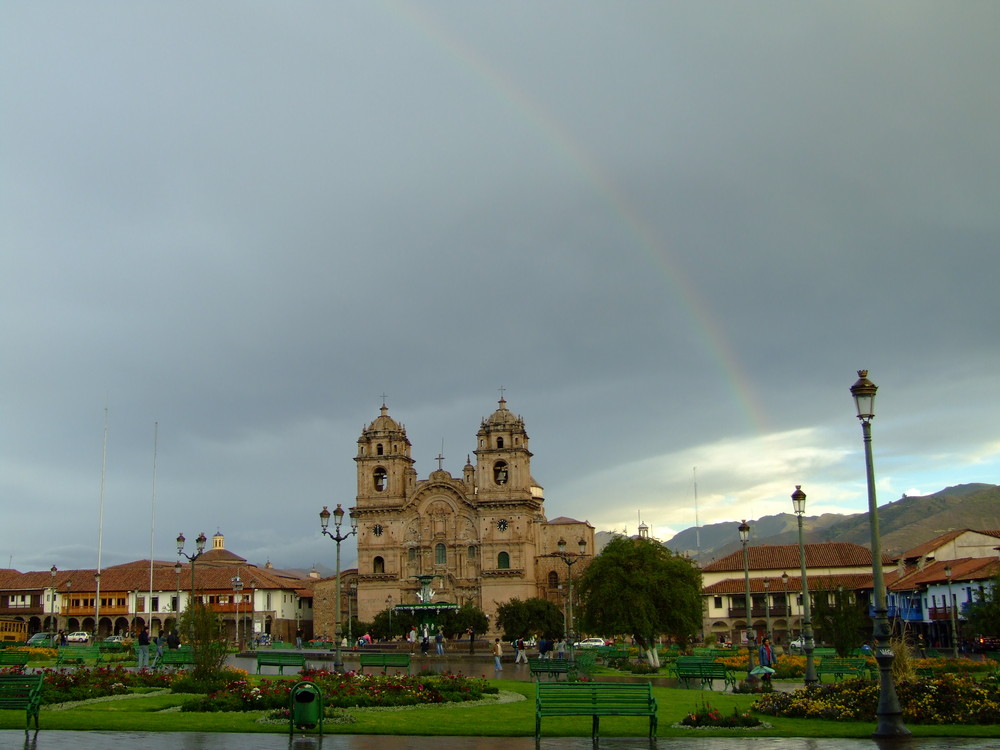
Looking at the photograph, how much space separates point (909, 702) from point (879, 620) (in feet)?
9.95

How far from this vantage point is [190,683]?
77.9 feet

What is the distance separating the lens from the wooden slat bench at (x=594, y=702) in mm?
15109

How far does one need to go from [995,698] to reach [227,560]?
4413 inches

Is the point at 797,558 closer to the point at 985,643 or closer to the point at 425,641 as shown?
the point at 985,643

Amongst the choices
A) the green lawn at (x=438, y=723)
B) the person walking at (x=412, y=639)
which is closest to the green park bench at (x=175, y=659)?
the green lawn at (x=438, y=723)

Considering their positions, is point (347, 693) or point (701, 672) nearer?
point (347, 693)

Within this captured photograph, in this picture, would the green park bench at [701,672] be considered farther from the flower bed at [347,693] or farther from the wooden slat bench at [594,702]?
the wooden slat bench at [594,702]

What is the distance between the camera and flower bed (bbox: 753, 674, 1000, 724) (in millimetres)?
17234

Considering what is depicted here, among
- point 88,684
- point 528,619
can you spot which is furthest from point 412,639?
point 88,684

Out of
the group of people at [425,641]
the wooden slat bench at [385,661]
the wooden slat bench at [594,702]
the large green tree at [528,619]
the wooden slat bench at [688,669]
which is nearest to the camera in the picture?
the wooden slat bench at [594,702]

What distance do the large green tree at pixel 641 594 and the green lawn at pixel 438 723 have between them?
854 inches

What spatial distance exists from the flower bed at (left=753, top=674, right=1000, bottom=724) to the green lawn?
46 cm

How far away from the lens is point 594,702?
49.7 ft

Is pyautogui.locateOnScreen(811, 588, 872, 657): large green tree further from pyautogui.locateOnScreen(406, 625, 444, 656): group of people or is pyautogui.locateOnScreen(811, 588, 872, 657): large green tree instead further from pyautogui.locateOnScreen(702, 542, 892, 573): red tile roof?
pyautogui.locateOnScreen(702, 542, 892, 573): red tile roof
